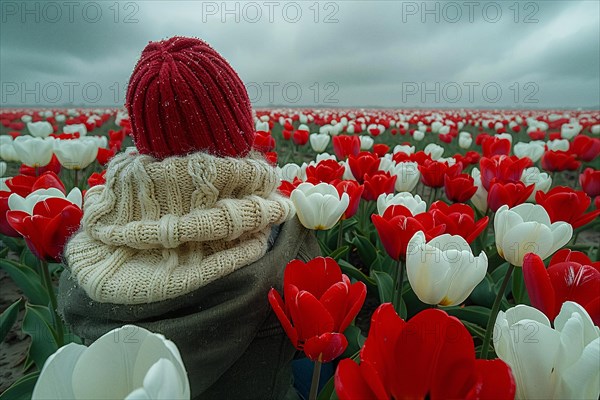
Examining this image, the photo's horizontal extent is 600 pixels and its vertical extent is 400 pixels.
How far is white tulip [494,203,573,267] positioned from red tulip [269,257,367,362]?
51 centimetres

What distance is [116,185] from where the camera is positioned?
0.96 metres

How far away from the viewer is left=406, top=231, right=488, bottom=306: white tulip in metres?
0.87

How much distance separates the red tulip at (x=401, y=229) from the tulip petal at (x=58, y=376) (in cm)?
71

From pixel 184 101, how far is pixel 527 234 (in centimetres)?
86

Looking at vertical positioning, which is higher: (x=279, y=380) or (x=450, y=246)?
(x=450, y=246)

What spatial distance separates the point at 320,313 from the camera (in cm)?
72

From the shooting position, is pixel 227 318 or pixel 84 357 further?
pixel 227 318

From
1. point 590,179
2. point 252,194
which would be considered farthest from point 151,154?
point 590,179

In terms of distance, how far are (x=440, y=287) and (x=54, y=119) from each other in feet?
34.1

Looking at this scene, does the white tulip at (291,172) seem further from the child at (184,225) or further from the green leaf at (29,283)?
the green leaf at (29,283)

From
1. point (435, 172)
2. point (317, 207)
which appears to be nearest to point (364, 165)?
point (435, 172)

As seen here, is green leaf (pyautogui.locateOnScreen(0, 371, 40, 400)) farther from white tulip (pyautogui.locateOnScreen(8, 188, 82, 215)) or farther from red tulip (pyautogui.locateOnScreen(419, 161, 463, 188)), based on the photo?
red tulip (pyautogui.locateOnScreen(419, 161, 463, 188))

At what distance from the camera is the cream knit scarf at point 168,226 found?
0.87m

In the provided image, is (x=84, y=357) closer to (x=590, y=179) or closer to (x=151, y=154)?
(x=151, y=154)
